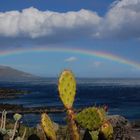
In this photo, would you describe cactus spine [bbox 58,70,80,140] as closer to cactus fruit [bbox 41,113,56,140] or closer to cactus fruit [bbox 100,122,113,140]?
cactus fruit [bbox 41,113,56,140]

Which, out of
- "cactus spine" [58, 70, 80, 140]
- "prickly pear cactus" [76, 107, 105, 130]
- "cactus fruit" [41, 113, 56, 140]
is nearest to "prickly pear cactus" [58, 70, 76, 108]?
"cactus spine" [58, 70, 80, 140]

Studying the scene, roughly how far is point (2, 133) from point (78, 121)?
3.97 ft

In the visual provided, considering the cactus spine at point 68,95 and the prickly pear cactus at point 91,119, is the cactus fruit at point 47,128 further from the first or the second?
the prickly pear cactus at point 91,119

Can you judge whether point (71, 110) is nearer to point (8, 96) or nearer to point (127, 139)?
point (127, 139)

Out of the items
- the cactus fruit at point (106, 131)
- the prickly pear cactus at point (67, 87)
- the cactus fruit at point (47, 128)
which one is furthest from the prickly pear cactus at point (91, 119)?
the cactus fruit at point (47, 128)

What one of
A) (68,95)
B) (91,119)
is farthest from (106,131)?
(68,95)

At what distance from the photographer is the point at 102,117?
7.55 m

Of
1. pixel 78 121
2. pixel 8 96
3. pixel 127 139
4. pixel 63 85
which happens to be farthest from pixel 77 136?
pixel 8 96

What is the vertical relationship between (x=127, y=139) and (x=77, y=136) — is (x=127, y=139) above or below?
below

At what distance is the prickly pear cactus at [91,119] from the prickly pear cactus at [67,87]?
0.27 metres

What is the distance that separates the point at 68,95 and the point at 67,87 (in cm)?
13

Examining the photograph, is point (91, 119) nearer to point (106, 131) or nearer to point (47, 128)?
point (106, 131)

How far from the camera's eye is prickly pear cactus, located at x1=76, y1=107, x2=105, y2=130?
24.3 feet

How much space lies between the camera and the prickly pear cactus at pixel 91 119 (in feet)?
24.3
